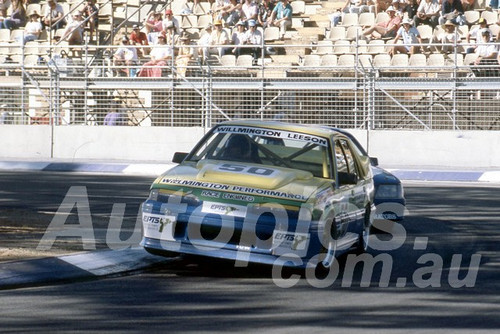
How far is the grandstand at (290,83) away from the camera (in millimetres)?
25516

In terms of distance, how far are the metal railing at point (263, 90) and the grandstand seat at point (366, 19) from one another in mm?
1461

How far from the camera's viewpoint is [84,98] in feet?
94.9

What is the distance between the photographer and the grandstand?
83.7 ft

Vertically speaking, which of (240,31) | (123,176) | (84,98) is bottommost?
(123,176)

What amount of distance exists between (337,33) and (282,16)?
208 centimetres

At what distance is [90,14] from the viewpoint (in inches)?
1252

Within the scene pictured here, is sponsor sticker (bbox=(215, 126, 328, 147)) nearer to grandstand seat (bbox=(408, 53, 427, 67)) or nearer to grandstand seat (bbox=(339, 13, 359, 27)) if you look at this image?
grandstand seat (bbox=(408, 53, 427, 67))

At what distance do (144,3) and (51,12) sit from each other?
10.0 ft

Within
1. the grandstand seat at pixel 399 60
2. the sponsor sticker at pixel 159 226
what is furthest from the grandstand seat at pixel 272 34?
the sponsor sticker at pixel 159 226

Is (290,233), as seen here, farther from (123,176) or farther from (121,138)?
(121,138)

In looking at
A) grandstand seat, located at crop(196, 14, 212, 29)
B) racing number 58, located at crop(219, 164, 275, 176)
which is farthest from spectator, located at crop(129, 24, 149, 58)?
racing number 58, located at crop(219, 164, 275, 176)

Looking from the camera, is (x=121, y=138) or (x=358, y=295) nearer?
(x=358, y=295)

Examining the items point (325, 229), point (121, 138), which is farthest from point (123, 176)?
point (325, 229)

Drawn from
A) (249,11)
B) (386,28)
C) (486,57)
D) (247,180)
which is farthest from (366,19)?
(247,180)
